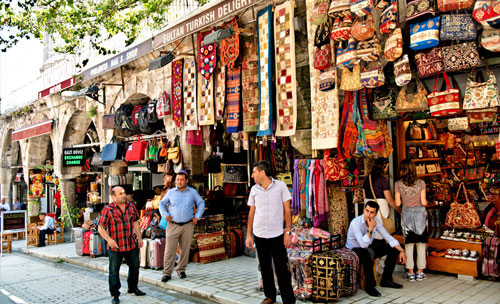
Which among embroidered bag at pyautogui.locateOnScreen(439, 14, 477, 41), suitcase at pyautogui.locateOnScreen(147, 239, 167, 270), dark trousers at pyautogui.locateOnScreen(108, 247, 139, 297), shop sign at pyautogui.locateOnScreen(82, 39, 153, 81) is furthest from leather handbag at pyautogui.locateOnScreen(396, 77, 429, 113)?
shop sign at pyautogui.locateOnScreen(82, 39, 153, 81)

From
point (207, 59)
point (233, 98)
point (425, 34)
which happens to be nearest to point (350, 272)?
point (425, 34)

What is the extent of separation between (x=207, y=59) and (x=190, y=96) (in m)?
0.93

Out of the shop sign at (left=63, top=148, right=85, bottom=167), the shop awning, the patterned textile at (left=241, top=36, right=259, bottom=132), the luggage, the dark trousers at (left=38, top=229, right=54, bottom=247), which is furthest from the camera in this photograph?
the shop awning

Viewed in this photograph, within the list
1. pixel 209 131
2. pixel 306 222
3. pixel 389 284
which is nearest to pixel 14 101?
pixel 209 131

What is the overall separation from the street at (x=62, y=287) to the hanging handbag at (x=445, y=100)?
3.79 meters

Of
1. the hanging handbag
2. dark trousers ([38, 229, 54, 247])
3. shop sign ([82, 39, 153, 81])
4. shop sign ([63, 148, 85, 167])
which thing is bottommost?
dark trousers ([38, 229, 54, 247])

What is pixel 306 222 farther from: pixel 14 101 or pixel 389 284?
pixel 14 101

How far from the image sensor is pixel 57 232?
43.6 ft

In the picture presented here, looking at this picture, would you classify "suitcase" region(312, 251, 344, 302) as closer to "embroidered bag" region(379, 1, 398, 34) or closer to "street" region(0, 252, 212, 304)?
"street" region(0, 252, 212, 304)

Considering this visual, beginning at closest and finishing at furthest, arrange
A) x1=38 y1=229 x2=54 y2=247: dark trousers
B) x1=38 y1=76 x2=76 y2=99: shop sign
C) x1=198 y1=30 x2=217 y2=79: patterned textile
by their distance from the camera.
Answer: x1=198 y1=30 x2=217 y2=79: patterned textile → x1=38 y1=76 x2=76 y2=99: shop sign → x1=38 y1=229 x2=54 y2=247: dark trousers

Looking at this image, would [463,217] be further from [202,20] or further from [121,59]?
[121,59]

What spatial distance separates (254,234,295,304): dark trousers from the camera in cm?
476

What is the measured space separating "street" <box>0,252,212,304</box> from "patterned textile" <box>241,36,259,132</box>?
117 inches

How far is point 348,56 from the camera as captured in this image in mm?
5523
